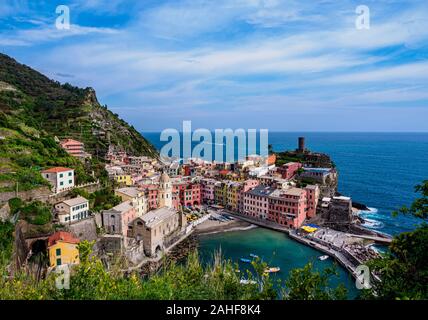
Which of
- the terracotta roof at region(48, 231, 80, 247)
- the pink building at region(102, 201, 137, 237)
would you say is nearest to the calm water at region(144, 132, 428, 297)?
the pink building at region(102, 201, 137, 237)

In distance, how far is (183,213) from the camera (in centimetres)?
2911

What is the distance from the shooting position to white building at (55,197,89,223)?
1975cm

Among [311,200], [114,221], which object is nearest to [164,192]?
[114,221]

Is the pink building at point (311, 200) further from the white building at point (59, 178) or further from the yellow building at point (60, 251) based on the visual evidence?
the yellow building at point (60, 251)

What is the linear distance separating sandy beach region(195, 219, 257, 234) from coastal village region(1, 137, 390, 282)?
94mm

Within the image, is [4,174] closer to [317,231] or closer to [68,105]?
[317,231]

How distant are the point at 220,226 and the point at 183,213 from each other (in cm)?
378

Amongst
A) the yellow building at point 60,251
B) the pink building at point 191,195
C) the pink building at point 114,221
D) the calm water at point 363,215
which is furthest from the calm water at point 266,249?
the pink building at point 191,195

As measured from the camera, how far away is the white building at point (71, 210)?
1975 centimetres

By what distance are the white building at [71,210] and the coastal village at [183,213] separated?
2.3 inches

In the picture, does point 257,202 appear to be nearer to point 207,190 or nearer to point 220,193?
point 220,193
